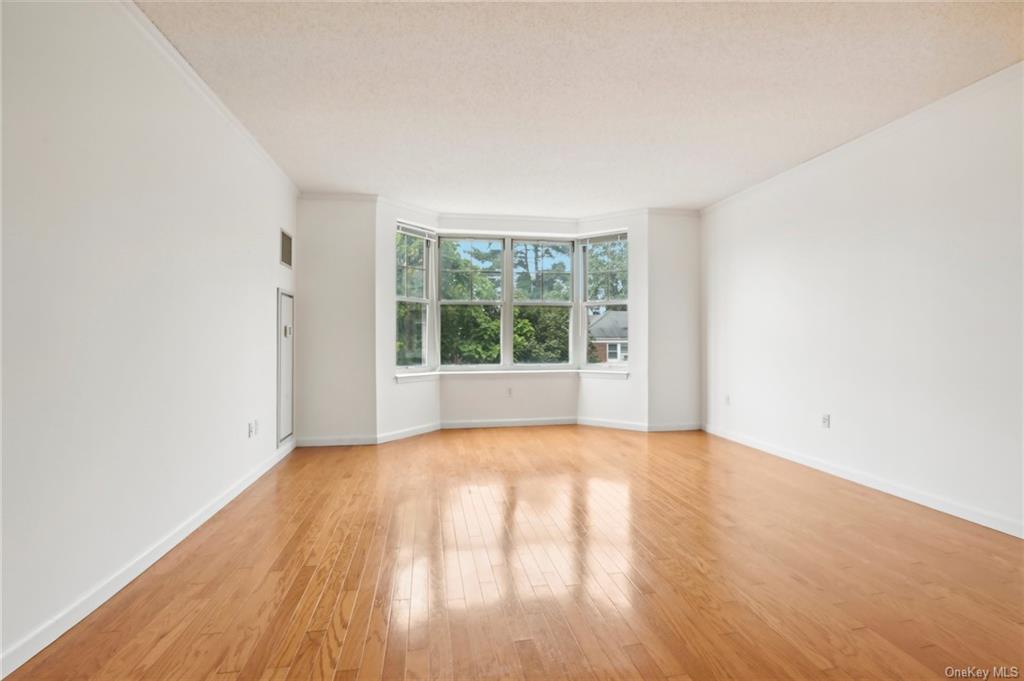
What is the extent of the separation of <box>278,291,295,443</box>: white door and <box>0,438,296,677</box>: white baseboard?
4.48 feet

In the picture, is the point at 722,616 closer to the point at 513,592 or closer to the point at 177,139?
the point at 513,592

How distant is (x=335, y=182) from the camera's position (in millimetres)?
5270

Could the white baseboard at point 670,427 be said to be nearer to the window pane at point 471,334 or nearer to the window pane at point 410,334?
the window pane at point 471,334

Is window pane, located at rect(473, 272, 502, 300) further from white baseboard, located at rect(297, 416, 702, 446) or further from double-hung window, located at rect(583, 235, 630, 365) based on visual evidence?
white baseboard, located at rect(297, 416, 702, 446)

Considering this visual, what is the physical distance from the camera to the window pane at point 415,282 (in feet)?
20.7

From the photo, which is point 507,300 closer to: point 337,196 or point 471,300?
point 471,300

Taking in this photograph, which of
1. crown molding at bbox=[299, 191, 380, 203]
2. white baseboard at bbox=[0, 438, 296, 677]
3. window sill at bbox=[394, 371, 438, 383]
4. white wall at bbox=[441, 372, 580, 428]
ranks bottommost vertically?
white baseboard at bbox=[0, 438, 296, 677]

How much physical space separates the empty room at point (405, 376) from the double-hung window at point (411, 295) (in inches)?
8.5

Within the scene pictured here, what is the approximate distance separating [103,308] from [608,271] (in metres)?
5.53

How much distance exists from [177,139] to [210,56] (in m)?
0.49

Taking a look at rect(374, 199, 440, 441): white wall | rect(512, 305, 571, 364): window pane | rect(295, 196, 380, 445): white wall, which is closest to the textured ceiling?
rect(295, 196, 380, 445): white wall

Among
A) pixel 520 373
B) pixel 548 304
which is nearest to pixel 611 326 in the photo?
pixel 548 304

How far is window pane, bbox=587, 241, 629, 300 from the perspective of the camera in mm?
6758

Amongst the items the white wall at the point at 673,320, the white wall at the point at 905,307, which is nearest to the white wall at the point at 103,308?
the white wall at the point at 673,320
